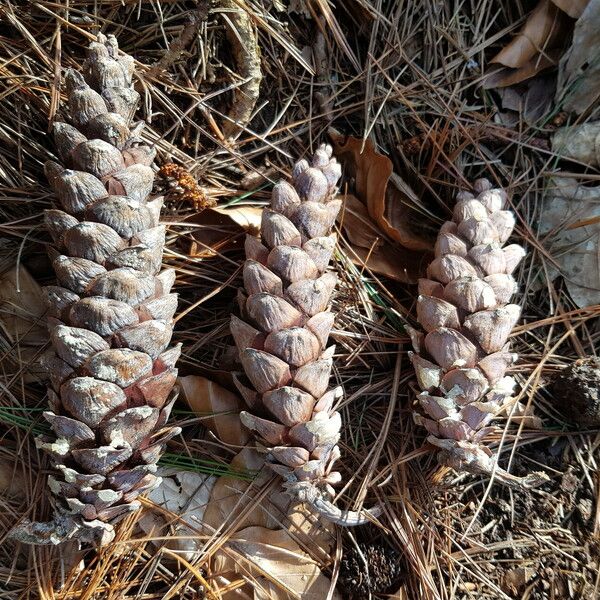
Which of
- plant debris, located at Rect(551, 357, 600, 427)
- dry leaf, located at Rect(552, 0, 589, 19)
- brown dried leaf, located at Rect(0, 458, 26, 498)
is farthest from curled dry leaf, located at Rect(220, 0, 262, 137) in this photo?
plant debris, located at Rect(551, 357, 600, 427)

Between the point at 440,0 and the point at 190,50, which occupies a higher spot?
the point at 440,0

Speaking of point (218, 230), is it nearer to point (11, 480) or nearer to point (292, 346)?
point (292, 346)

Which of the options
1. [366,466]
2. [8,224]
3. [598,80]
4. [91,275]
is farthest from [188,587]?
[598,80]

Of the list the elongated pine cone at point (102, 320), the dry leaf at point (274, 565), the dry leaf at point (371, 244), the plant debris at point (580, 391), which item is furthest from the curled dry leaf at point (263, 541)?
the plant debris at point (580, 391)

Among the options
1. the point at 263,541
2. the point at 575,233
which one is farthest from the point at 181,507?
the point at 575,233

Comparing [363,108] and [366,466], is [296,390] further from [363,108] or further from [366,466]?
[363,108]

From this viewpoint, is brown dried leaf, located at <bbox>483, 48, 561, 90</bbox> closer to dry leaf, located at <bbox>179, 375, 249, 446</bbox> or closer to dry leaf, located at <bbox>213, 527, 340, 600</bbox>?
dry leaf, located at <bbox>179, 375, 249, 446</bbox>

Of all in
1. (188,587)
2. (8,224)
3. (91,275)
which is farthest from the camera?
(8,224)
